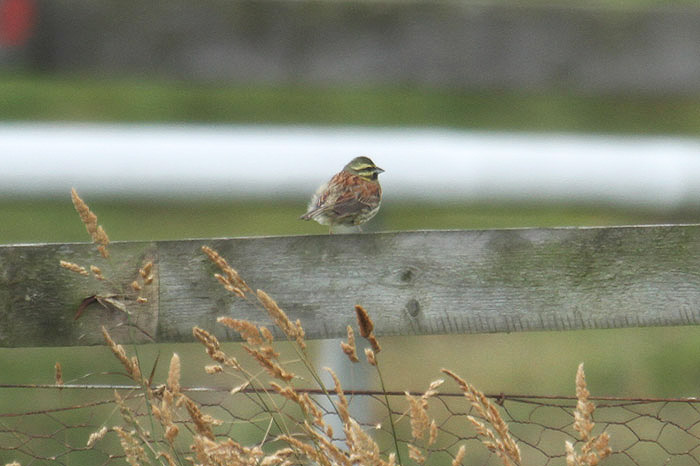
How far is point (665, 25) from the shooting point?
5.32m

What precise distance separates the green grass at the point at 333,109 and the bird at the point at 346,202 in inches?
264

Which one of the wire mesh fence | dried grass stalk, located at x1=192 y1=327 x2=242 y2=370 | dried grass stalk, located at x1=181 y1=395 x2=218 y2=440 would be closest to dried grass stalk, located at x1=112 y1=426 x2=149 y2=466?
dried grass stalk, located at x1=181 y1=395 x2=218 y2=440

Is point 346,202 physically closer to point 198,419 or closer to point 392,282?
point 392,282

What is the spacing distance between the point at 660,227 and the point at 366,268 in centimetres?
86

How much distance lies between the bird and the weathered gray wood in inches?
61.7

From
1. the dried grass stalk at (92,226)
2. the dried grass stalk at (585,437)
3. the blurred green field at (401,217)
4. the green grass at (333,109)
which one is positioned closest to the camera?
the dried grass stalk at (585,437)

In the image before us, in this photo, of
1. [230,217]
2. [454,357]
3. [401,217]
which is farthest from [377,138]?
[230,217]

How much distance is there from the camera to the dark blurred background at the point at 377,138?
5.11 metres

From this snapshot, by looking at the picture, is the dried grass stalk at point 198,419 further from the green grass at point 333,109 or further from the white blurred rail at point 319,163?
the green grass at point 333,109

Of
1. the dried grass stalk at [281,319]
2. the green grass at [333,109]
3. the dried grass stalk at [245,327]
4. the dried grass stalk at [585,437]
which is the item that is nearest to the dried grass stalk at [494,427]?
the dried grass stalk at [585,437]

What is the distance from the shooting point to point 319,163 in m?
6.76

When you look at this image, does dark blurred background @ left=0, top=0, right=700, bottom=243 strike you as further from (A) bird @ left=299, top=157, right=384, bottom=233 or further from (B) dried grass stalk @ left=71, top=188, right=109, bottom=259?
(B) dried grass stalk @ left=71, top=188, right=109, bottom=259

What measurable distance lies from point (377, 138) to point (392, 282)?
3734 millimetres

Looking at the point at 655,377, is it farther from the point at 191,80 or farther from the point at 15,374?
the point at 15,374
